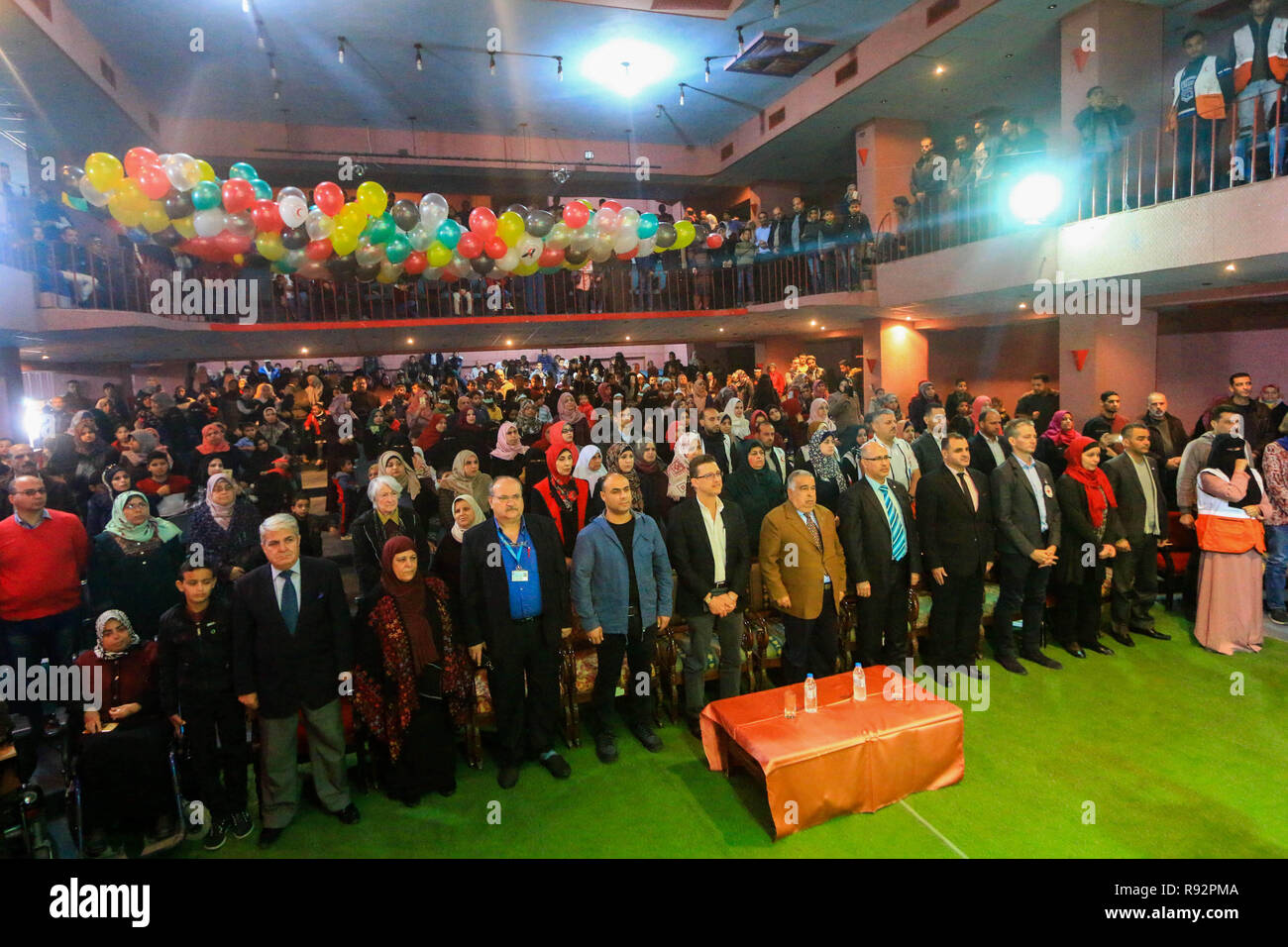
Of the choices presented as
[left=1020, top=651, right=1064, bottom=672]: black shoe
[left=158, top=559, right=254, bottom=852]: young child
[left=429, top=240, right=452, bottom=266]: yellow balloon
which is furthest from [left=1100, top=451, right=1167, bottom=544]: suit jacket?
[left=429, top=240, right=452, bottom=266]: yellow balloon

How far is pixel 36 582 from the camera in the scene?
4082 mm

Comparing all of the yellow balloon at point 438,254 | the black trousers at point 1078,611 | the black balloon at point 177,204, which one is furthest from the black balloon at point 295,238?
the black trousers at point 1078,611

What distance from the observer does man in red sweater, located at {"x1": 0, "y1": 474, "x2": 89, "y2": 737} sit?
4.04m

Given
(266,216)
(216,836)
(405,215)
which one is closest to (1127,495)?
(216,836)

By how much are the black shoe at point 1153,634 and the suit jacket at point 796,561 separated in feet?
9.64

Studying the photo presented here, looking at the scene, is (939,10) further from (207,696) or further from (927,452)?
(207,696)

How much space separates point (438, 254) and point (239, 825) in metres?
5.89

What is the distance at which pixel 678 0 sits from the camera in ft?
34.2

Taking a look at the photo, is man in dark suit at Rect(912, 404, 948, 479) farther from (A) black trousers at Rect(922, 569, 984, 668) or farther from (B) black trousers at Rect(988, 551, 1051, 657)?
(A) black trousers at Rect(922, 569, 984, 668)

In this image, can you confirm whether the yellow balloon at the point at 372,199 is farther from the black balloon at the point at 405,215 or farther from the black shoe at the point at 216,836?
the black shoe at the point at 216,836

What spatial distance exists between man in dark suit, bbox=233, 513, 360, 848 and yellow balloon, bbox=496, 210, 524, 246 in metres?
5.12

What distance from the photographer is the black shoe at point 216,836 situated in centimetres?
341
